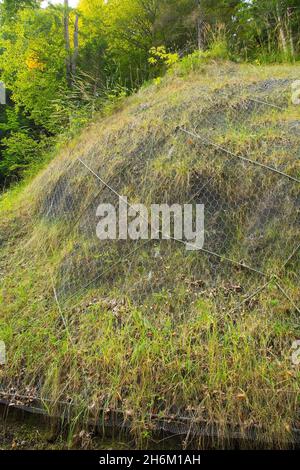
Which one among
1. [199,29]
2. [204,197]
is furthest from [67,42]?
[204,197]

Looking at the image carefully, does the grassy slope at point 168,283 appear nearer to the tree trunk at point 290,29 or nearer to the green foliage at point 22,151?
the tree trunk at point 290,29

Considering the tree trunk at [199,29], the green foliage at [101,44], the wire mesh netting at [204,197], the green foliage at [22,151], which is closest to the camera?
the wire mesh netting at [204,197]

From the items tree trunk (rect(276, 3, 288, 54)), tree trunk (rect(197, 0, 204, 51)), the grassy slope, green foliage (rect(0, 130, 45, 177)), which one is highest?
tree trunk (rect(197, 0, 204, 51))

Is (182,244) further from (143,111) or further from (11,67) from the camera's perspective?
(11,67)

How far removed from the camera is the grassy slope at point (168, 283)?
2363 millimetres

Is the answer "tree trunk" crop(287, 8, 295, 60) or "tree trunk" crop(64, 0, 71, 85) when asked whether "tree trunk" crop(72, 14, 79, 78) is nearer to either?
"tree trunk" crop(64, 0, 71, 85)

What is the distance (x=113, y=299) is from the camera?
3191 millimetres

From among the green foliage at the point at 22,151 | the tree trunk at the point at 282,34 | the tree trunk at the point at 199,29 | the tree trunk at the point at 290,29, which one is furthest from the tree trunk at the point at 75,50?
the tree trunk at the point at 290,29

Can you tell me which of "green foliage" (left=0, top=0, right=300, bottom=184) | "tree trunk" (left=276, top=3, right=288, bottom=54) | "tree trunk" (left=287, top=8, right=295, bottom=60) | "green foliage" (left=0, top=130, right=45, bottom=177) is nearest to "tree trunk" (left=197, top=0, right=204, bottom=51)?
"green foliage" (left=0, top=0, right=300, bottom=184)

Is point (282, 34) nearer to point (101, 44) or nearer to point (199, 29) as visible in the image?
point (199, 29)

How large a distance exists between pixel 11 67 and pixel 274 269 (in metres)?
7.02

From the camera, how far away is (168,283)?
318cm

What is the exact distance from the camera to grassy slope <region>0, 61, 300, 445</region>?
2.36 m

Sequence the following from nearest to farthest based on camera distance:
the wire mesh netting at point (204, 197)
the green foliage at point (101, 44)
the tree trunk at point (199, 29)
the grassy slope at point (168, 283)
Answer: the grassy slope at point (168, 283), the wire mesh netting at point (204, 197), the tree trunk at point (199, 29), the green foliage at point (101, 44)
